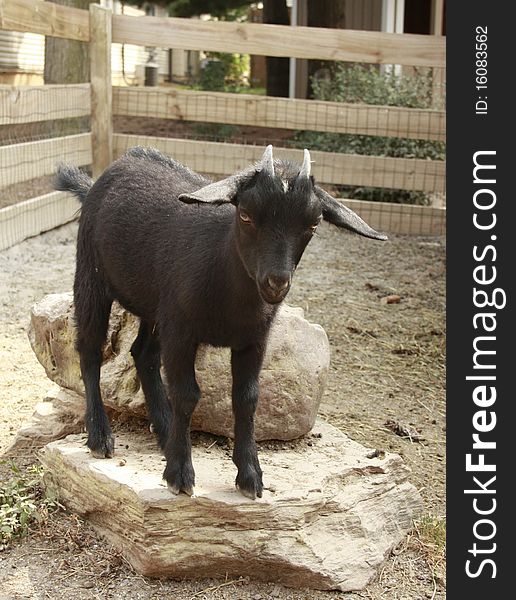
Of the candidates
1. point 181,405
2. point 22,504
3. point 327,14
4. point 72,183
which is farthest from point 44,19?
point 327,14

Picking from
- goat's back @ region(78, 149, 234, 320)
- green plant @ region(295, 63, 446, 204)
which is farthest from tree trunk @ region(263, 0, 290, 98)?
goat's back @ region(78, 149, 234, 320)

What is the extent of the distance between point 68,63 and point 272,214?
830cm

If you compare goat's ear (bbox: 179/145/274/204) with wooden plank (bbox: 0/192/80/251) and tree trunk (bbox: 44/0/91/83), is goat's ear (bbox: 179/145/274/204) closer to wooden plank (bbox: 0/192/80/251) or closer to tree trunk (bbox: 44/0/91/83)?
wooden plank (bbox: 0/192/80/251)

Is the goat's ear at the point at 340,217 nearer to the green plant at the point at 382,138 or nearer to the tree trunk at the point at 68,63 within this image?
the green plant at the point at 382,138

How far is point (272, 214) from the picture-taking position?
331 centimetres

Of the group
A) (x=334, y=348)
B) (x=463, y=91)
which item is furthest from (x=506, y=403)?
(x=334, y=348)

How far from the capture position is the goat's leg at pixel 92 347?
446cm

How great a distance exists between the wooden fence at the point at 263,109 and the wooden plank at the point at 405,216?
0.04 ft

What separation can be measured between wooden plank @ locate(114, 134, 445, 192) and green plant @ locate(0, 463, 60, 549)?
234 inches

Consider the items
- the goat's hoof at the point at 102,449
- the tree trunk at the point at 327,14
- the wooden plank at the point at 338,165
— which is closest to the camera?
the goat's hoof at the point at 102,449

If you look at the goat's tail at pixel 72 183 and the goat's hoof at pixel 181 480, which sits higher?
the goat's tail at pixel 72 183

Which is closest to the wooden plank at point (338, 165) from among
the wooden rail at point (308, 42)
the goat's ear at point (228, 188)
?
the wooden rail at point (308, 42)

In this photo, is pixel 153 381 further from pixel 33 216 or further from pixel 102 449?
pixel 33 216

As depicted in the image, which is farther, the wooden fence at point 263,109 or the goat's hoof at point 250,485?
the wooden fence at point 263,109
